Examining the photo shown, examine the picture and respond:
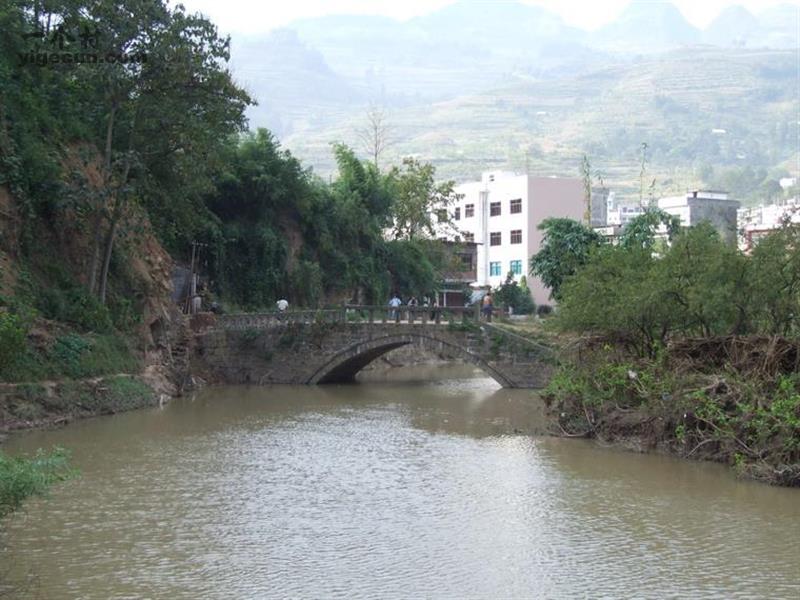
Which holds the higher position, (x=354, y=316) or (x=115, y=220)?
(x=115, y=220)

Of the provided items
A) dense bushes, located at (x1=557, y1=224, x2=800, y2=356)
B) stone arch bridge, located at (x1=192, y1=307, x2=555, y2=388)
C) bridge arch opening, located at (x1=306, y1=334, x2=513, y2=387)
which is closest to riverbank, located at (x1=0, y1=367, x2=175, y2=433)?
stone arch bridge, located at (x1=192, y1=307, x2=555, y2=388)

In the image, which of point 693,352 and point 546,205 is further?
point 546,205

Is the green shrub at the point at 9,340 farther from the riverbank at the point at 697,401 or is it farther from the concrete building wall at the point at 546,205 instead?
the concrete building wall at the point at 546,205

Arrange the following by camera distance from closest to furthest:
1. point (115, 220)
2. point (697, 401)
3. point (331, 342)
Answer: point (697, 401) → point (115, 220) → point (331, 342)

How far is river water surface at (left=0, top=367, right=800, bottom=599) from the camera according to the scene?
11922mm

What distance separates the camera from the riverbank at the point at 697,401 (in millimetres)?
17578

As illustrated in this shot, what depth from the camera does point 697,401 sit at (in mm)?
19344

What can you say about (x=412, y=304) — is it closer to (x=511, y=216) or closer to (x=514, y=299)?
(x=514, y=299)

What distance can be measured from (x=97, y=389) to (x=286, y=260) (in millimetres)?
17041

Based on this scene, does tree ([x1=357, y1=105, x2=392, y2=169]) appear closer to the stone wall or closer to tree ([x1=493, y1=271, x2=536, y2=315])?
tree ([x1=493, y1=271, x2=536, y2=315])

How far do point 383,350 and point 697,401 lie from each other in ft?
62.5

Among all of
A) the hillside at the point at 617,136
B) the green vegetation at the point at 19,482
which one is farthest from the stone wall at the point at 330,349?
the hillside at the point at 617,136

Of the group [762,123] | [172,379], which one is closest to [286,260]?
[172,379]

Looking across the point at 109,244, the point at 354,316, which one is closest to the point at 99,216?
the point at 109,244
